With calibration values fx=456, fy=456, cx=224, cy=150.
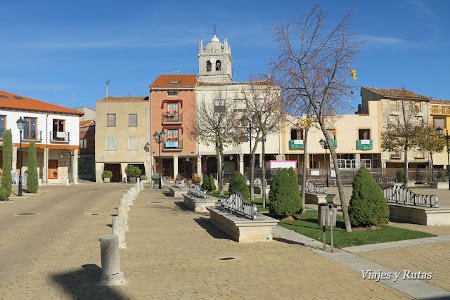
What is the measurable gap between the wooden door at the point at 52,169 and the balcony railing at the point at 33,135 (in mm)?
3754

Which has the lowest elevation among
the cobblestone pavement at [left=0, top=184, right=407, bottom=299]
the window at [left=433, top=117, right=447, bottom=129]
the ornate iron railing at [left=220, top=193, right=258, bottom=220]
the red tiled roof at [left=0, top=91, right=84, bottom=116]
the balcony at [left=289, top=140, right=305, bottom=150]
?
the cobblestone pavement at [left=0, top=184, right=407, bottom=299]

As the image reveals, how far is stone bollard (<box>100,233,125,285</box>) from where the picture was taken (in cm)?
726

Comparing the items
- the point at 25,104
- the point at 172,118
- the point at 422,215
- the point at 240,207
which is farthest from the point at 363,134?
A: the point at 240,207

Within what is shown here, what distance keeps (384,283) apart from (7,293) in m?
5.65

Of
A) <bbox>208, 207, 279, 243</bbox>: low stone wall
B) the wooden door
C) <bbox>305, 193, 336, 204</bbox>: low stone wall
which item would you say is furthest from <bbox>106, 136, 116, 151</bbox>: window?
<bbox>208, 207, 279, 243</bbox>: low stone wall

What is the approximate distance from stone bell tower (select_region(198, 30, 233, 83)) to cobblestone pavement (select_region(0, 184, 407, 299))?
5753 centimetres

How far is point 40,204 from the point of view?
2242 cm

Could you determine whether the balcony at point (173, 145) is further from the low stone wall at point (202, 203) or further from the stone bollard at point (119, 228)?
the stone bollard at point (119, 228)

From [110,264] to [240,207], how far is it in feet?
19.1

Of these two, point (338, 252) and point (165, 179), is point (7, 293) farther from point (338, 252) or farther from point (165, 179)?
point (165, 179)

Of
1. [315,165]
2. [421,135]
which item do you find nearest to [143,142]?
[315,165]

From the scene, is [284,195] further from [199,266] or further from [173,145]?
[173,145]

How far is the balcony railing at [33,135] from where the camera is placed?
1622 inches

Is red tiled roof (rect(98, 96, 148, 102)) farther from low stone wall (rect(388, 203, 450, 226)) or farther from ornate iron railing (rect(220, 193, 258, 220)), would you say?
low stone wall (rect(388, 203, 450, 226))
